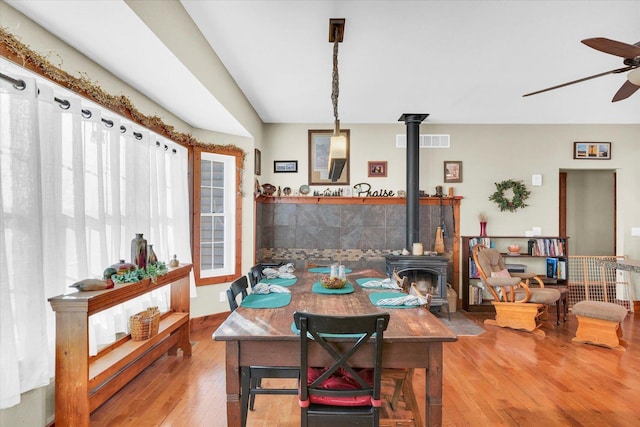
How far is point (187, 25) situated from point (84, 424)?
107 inches

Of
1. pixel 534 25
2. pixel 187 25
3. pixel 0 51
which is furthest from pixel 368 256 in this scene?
pixel 0 51

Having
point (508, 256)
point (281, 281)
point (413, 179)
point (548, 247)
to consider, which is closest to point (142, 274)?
point (281, 281)

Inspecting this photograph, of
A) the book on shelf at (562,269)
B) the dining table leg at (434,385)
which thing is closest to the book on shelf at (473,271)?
the book on shelf at (562,269)

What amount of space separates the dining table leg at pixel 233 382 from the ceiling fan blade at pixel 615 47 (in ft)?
8.58

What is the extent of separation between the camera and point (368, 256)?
5633mm

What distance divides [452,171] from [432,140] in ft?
1.89

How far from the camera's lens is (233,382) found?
1.89 m

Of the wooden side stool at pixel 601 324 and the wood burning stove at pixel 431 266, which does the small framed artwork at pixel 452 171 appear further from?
the wooden side stool at pixel 601 324

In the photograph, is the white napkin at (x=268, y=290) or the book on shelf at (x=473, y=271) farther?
the book on shelf at (x=473, y=271)

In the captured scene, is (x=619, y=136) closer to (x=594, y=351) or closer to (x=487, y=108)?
(x=487, y=108)

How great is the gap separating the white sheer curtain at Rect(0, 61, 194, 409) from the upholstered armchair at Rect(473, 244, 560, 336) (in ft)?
13.3

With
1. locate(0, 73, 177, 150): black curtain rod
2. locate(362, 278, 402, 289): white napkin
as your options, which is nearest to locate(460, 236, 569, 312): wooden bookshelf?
locate(362, 278, 402, 289): white napkin

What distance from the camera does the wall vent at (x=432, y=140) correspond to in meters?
5.74

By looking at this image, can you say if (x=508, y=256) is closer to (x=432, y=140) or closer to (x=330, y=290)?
(x=432, y=140)
